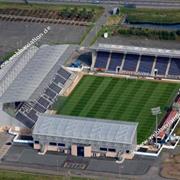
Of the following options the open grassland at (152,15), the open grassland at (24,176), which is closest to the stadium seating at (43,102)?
the open grassland at (24,176)

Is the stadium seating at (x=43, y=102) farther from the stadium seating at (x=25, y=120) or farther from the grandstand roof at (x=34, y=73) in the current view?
the grandstand roof at (x=34, y=73)

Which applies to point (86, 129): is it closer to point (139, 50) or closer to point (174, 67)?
point (139, 50)

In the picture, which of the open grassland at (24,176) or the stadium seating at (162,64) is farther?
the stadium seating at (162,64)

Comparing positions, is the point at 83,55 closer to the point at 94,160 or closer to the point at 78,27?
the point at 78,27

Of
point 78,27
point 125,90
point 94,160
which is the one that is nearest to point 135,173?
point 94,160

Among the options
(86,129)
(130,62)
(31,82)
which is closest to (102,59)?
(130,62)

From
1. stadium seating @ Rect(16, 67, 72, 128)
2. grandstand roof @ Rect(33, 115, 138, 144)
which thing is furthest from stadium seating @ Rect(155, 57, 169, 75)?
grandstand roof @ Rect(33, 115, 138, 144)

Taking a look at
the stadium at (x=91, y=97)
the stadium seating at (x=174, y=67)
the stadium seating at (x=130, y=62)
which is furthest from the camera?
the stadium seating at (x=130, y=62)
